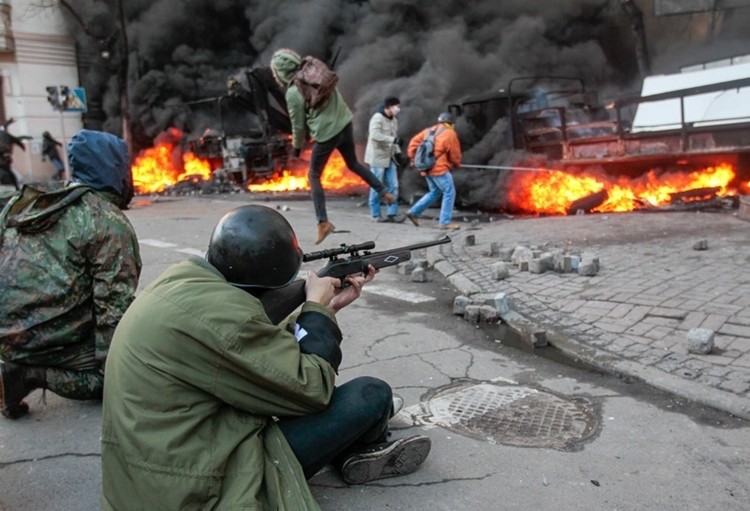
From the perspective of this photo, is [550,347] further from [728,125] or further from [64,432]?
[728,125]

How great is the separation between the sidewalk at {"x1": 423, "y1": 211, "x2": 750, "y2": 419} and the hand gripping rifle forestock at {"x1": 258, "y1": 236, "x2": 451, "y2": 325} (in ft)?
5.40

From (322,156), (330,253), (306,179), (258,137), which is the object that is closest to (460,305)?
(330,253)

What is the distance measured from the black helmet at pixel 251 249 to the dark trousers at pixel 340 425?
20.5 inches

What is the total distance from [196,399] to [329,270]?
34.1 inches

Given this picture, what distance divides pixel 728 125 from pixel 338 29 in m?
13.9

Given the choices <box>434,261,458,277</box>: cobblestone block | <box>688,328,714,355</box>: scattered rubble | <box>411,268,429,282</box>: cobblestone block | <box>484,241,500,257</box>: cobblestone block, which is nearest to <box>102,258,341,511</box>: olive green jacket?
<box>688,328,714,355</box>: scattered rubble

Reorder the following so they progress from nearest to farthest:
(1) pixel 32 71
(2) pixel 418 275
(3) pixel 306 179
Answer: (2) pixel 418 275 < (3) pixel 306 179 < (1) pixel 32 71

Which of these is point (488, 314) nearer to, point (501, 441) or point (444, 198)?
point (501, 441)

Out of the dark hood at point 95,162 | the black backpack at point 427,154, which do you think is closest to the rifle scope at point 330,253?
the dark hood at point 95,162

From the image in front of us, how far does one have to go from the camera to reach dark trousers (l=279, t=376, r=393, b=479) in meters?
2.18

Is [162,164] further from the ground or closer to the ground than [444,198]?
Answer: further from the ground

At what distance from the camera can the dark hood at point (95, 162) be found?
3066mm

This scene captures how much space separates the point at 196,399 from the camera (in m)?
1.82

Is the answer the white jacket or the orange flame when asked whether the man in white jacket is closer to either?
the white jacket
